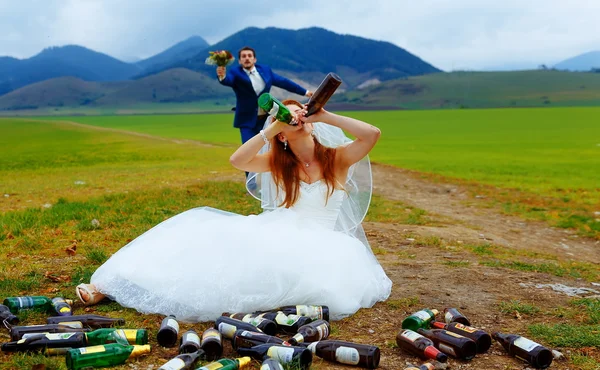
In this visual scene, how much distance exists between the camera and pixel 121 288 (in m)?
6.31

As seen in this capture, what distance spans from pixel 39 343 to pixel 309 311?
2.56 meters

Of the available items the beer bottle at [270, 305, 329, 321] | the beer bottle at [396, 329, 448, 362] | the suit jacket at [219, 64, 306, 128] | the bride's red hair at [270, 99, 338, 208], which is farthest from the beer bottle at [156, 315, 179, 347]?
the suit jacket at [219, 64, 306, 128]

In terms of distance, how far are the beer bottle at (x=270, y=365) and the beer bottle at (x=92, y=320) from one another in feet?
6.54

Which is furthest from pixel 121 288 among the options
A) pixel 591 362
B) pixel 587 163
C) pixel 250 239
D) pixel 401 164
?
pixel 587 163

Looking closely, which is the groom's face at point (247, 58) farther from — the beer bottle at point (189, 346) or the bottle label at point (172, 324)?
the beer bottle at point (189, 346)

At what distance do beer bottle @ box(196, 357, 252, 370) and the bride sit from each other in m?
1.19

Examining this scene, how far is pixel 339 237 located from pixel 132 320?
255 cm

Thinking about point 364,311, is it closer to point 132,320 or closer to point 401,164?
point 132,320

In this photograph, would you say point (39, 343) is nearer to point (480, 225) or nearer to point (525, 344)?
point (525, 344)

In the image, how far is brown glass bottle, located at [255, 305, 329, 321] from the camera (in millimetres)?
5848

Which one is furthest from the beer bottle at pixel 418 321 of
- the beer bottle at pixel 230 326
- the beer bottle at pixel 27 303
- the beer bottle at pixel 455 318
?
the beer bottle at pixel 27 303

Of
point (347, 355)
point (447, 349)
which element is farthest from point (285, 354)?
point (447, 349)

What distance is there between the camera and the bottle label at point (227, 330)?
5.31 m

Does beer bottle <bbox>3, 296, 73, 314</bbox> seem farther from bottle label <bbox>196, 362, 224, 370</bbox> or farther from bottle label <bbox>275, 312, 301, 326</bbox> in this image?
bottle label <bbox>196, 362, 224, 370</bbox>
